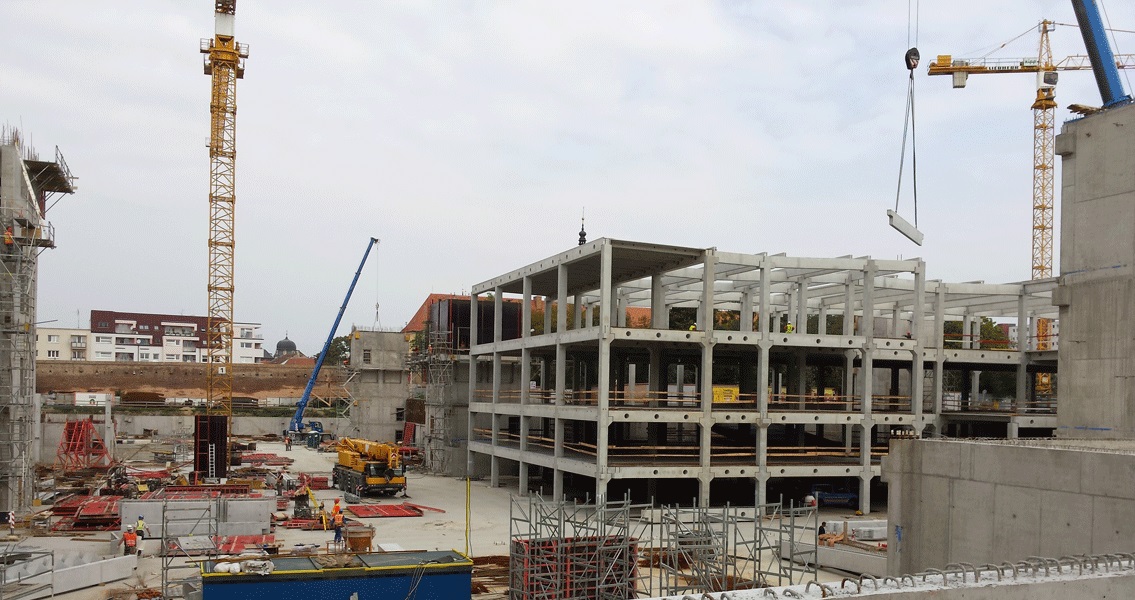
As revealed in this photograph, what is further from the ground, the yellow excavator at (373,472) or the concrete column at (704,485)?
the concrete column at (704,485)

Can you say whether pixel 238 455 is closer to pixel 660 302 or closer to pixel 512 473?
pixel 512 473

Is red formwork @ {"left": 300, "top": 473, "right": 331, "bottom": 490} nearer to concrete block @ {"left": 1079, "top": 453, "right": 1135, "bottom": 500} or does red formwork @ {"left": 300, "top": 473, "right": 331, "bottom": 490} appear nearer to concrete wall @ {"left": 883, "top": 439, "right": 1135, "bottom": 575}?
concrete wall @ {"left": 883, "top": 439, "right": 1135, "bottom": 575}

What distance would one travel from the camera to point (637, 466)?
1378 inches

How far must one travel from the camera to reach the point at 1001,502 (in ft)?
60.3

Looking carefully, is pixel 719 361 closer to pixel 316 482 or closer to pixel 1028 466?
pixel 316 482

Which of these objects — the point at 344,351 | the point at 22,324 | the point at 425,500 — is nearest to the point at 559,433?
the point at 425,500

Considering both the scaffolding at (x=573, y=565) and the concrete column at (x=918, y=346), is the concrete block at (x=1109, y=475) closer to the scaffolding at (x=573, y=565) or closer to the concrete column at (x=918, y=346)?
the scaffolding at (x=573, y=565)

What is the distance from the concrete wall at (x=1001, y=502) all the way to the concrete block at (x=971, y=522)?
0.02m

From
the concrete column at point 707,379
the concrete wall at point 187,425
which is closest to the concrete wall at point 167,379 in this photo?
the concrete wall at point 187,425

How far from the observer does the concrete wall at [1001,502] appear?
16453 mm

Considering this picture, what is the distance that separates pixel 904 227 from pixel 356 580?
738 inches

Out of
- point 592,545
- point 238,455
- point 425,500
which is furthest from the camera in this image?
point 238,455

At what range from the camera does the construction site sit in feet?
60.4

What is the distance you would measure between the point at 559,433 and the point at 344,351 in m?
108
